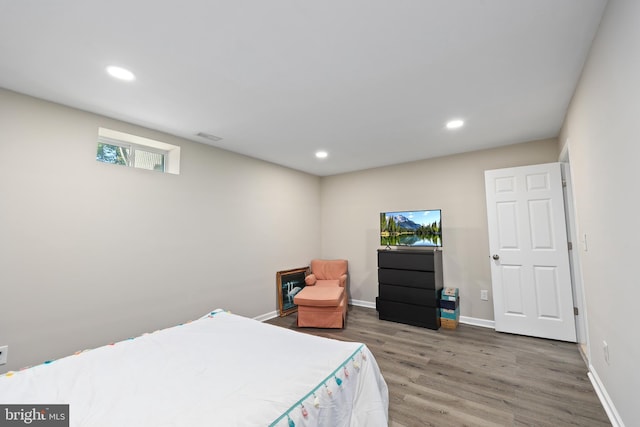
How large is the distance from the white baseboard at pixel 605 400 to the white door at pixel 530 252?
0.89m

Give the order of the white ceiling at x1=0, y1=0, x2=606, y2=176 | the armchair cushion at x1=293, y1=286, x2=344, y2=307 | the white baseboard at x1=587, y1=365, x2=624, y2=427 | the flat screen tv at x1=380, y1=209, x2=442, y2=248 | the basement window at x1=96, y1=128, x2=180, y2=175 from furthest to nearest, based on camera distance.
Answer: the flat screen tv at x1=380, y1=209, x2=442, y2=248, the armchair cushion at x1=293, y1=286, x2=344, y2=307, the basement window at x1=96, y1=128, x2=180, y2=175, the white baseboard at x1=587, y1=365, x2=624, y2=427, the white ceiling at x1=0, y1=0, x2=606, y2=176

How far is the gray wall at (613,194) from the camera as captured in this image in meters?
1.26

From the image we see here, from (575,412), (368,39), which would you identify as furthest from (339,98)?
(575,412)

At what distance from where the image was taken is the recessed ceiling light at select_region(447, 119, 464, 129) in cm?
284

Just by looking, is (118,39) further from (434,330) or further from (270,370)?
(434,330)

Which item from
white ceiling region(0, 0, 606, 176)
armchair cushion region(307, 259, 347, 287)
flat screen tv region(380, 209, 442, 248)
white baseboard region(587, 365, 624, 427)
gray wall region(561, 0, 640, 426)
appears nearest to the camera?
gray wall region(561, 0, 640, 426)

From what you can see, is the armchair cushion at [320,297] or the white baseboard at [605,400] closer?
the white baseboard at [605,400]

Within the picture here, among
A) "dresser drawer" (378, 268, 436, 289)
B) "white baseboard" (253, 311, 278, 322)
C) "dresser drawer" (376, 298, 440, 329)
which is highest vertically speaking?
"dresser drawer" (378, 268, 436, 289)

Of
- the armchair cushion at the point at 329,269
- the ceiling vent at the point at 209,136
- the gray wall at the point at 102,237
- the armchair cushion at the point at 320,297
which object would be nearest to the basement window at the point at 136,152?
the gray wall at the point at 102,237

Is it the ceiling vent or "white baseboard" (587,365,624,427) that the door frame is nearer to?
"white baseboard" (587,365,624,427)

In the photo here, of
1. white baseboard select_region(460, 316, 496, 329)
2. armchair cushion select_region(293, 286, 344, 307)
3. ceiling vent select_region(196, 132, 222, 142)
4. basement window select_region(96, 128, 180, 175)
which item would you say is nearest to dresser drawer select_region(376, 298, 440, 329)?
white baseboard select_region(460, 316, 496, 329)

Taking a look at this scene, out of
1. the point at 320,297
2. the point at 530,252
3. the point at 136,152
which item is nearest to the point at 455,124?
the point at 530,252

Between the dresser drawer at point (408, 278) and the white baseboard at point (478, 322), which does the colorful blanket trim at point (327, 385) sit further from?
the white baseboard at point (478, 322)

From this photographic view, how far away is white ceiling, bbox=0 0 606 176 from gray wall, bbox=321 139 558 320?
0.87m
